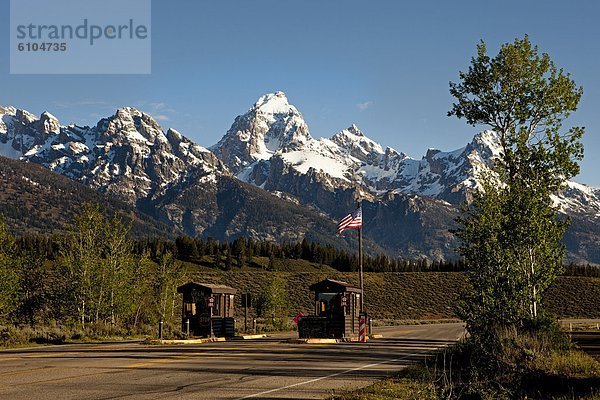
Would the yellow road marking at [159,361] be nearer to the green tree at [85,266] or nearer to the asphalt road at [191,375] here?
the asphalt road at [191,375]

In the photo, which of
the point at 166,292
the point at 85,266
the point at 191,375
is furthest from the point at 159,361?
the point at 166,292

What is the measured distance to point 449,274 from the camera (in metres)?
138

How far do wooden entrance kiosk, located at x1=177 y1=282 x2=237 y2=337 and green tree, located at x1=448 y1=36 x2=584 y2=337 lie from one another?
1997cm

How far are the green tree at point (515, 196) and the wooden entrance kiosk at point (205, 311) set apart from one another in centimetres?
1997

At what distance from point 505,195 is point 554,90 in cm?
635

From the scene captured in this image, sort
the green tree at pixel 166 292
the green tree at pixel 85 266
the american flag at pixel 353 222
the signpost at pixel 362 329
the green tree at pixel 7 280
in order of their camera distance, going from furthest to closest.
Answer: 1. the green tree at pixel 166 292
2. the green tree at pixel 85 266
3. the american flag at pixel 353 222
4. the green tree at pixel 7 280
5. the signpost at pixel 362 329

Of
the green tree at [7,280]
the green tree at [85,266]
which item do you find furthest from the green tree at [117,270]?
the green tree at [7,280]

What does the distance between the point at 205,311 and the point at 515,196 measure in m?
23.7

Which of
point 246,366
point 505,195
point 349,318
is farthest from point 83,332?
point 505,195

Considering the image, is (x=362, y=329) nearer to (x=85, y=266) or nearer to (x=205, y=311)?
(x=205, y=311)

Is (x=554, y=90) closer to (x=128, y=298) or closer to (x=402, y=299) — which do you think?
(x=128, y=298)

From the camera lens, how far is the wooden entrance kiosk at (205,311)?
44.0 meters

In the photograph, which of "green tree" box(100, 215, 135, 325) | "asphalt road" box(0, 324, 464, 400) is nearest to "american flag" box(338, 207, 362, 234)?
"green tree" box(100, 215, 135, 325)

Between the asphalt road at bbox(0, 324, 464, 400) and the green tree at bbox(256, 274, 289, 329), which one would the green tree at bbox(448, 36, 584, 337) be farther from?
the green tree at bbox(256, 274, 289, 329)
